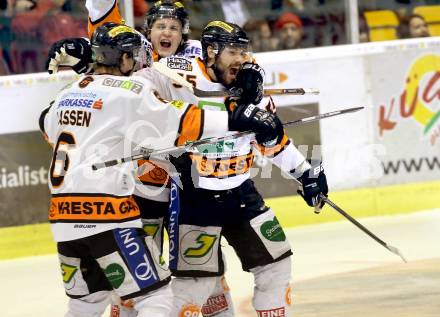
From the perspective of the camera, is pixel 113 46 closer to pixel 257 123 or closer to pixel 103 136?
pixel 103 136

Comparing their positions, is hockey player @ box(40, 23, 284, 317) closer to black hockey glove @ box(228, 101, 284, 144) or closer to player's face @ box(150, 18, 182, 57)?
black hockey glove @ box(228, 101, 284, 144)

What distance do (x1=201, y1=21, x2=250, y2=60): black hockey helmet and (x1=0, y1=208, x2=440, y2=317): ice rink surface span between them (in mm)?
1489

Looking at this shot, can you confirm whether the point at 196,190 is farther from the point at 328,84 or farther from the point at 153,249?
the point at 328,84

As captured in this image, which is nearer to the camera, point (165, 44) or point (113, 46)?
point (113, 46)

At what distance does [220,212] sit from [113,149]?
669 millimetres

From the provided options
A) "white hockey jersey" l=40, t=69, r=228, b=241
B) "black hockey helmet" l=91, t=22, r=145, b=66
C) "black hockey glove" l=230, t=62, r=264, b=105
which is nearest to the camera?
"white hockey jersey" l=40, t=69, r=228, b=241

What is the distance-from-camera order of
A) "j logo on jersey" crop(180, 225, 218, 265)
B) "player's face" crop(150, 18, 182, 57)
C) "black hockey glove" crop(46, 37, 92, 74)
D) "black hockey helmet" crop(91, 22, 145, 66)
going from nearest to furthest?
"black hockey helmet" crop(91, 22, 145, 66)
"j logo on jersey" crop(180, 225, 218, 265)
"black hockey glove" crop(46, 37, 92, 74)
"player's face" crop(150, 18, 182, 57)

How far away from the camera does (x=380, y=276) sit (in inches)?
242

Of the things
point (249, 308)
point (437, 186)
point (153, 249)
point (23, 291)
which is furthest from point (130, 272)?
point (437, 186)

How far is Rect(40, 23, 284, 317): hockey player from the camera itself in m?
4.06

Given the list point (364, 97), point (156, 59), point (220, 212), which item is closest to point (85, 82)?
point (220, 212)

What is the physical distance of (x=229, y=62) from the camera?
15.0 ft

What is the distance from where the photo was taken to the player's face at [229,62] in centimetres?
455

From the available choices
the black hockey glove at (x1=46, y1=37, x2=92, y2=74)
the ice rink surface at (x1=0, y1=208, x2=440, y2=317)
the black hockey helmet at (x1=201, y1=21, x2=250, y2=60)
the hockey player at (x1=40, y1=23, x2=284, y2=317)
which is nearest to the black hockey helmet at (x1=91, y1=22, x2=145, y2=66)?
the hockey player at (x1=40, y1=23, x2=284, y2=317)
